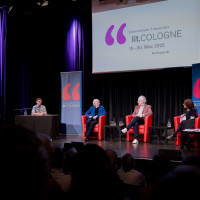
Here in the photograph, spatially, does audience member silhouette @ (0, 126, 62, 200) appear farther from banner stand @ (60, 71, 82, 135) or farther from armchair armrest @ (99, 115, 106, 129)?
banner stand @ (60, 71, 82, 135)

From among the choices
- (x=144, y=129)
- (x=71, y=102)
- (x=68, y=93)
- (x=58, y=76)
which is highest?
(x=58, y=76)

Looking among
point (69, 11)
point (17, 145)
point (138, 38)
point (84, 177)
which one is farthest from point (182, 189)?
point (69, 11)

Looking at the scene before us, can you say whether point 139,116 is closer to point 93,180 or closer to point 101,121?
point 101,121

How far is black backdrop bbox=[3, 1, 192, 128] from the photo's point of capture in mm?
6887

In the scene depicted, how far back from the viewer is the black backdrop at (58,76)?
689 cm

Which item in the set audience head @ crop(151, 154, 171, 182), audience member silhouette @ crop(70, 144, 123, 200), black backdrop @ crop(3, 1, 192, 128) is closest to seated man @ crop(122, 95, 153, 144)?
black backdrop @ crop(3, 1, 192, 128)

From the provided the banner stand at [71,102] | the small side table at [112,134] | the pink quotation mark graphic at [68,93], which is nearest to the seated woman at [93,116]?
the small side table at [112,134]

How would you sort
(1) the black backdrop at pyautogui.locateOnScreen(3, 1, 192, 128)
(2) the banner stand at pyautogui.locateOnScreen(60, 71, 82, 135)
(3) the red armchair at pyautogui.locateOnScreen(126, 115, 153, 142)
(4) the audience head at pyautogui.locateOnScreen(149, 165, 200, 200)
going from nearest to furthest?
(4) the audience head at pyautogui.locateOnScreen(149, 165, 200, 200), (3) the red armchair at pyautogui.locateOnScreen(126, 115, 153, 142), (1) the black backdrop at pyautogui.locateOnScreen(3, 1, 192, 128), (2) the banner stand at pyautogui.locateOnScreen(60, 71, 82, 135)

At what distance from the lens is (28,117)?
670 cm

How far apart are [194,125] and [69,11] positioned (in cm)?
499

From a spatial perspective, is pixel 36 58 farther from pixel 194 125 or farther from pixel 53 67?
pixel 194 125

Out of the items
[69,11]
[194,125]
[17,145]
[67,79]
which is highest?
[69,11]

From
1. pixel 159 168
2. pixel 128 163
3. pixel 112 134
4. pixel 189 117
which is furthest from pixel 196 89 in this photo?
pixel 159 168

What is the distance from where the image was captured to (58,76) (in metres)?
8.26
